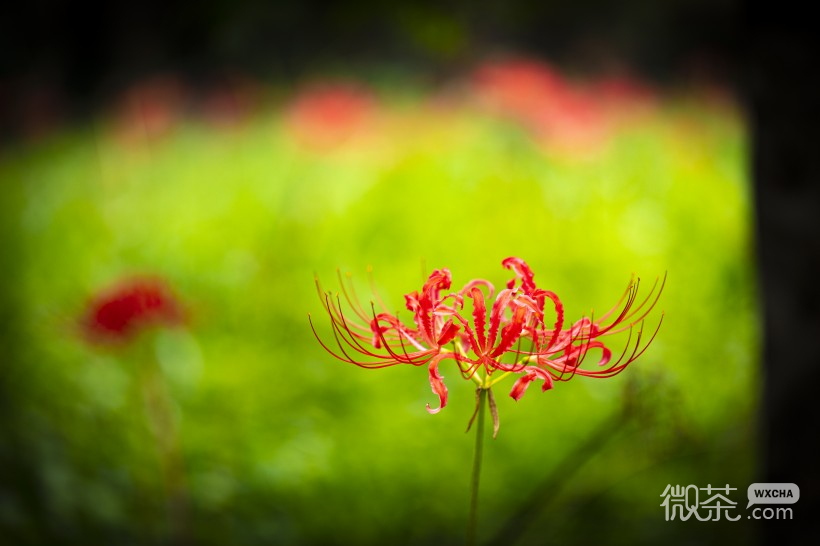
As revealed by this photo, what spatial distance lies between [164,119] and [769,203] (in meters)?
Result: 0.94

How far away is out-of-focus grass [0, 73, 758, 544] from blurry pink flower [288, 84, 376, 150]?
2 cm

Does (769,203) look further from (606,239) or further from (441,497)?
(441,497)

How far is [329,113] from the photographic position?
45.7 inches

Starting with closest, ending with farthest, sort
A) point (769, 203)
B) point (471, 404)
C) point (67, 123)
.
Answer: point (769, 203) < point (471, 404) < point (67, 123)

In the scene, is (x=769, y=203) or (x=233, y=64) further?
(x=233, y=64)

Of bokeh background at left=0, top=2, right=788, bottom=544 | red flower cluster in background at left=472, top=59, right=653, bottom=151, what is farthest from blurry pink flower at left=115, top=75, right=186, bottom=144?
red flower cluster in background at left=472, top=59, right=653, bottom=151

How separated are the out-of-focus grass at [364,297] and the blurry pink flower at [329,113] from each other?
2 centimetres

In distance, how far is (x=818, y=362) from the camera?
86cm

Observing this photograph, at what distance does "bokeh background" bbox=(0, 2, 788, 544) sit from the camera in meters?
1.12

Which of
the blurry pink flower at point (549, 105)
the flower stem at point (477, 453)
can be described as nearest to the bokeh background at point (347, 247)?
the blurry pink flower at point (549, 105)

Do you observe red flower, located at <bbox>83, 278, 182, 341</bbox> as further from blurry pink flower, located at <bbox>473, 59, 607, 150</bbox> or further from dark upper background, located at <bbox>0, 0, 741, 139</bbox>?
blurry pink flower, located at <bbox>473, 59, 607, 150</bbox>

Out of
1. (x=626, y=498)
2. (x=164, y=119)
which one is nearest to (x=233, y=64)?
(x=164, y=119)

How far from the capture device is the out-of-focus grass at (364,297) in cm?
111

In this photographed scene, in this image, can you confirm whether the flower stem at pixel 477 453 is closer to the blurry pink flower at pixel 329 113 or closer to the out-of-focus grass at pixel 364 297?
the out-of-focus grass at pixel 364 297
